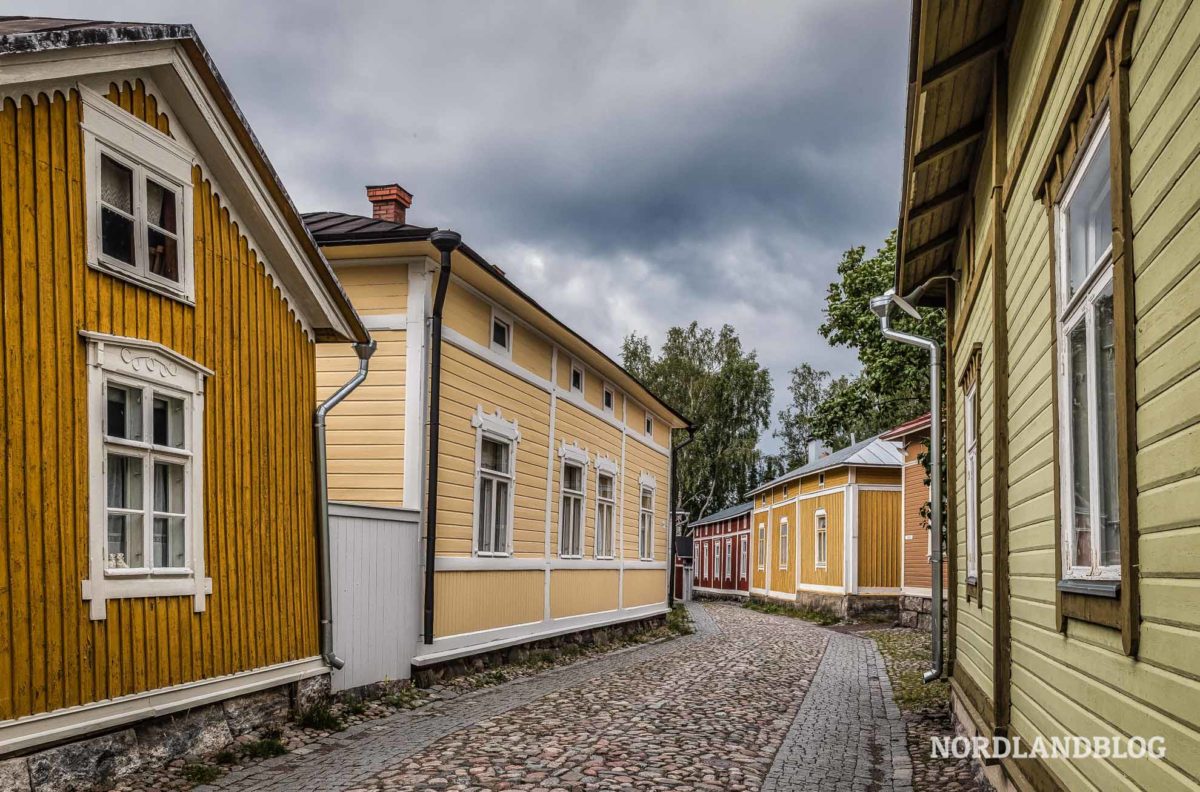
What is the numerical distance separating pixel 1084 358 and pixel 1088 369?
0.11 meters

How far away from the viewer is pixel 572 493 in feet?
53.8

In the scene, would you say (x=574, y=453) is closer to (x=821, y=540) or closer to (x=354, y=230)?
(x=354, y=230)

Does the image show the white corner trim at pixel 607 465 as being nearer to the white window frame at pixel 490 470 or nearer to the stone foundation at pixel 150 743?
the white window frame at pixel 490 470

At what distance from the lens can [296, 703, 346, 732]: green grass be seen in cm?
840

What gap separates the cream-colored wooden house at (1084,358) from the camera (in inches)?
113

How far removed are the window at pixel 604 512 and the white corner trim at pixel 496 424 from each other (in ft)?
14.3

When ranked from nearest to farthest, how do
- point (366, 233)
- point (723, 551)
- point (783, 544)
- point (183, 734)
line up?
point (183, 734)
point (366, 233)
point (783, 544)
point (723, 551)

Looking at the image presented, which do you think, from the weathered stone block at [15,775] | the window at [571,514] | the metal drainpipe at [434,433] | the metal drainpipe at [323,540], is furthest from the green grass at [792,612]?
the weathered stone block at [15,775]

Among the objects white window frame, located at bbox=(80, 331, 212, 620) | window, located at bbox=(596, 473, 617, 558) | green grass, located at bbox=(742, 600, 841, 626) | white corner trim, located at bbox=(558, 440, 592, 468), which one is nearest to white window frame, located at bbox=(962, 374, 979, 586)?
white window frame, located at bbox=(80, 331, 212, 620)

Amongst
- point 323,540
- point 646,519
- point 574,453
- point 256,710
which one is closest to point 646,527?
point 646,519

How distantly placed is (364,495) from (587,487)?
6.38 m

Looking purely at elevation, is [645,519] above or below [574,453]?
below

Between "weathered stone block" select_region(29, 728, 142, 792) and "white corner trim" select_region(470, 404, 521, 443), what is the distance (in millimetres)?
6332

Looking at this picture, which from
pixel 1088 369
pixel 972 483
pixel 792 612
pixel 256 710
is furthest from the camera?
pixel 792 612
